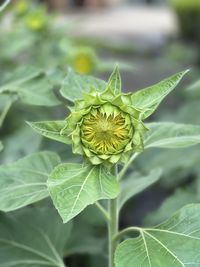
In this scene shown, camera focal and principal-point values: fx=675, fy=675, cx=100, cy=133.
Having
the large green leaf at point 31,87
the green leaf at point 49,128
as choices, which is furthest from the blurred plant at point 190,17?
the green leaf at point 49,128

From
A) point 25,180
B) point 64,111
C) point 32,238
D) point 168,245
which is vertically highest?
point 25,180

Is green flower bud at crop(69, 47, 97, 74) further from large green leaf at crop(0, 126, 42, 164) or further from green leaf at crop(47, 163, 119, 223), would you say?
green leaf at crop(47, 163, 119, 223)

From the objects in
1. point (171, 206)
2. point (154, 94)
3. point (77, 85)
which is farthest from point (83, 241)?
point (154, 94)

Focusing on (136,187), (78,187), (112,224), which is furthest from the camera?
(136,187)

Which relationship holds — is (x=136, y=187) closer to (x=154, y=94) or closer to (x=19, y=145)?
(x=154, y=94)

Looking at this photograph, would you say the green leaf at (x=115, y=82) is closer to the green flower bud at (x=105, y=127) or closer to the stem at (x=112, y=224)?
the green flower bud at (x=105, y=127)

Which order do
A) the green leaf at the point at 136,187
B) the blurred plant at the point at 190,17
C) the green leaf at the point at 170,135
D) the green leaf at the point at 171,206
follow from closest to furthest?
the green leaf at the point at 170,135
the green leaf at the point at 136,187
the green leaf at the point at 171,206
the blurred plant at the point at 190,17

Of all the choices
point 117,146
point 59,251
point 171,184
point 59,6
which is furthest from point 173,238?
point 59,6
